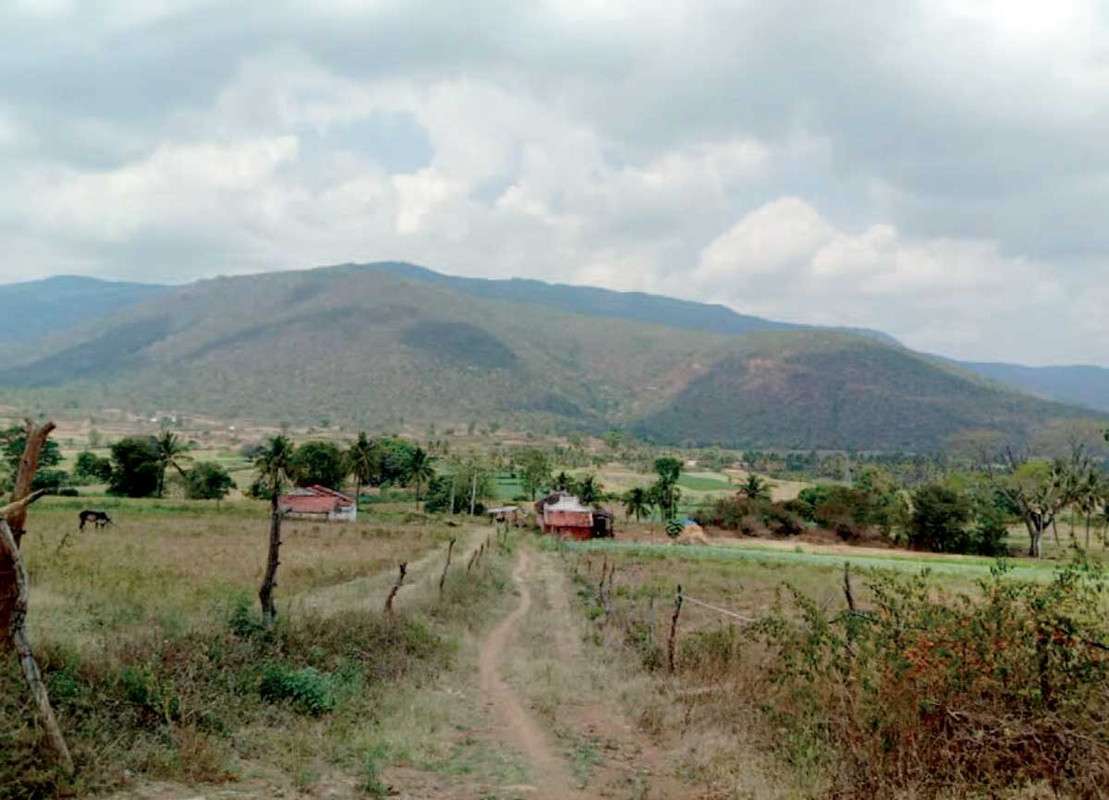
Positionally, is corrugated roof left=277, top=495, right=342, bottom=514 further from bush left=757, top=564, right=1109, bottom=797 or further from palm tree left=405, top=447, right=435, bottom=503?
bush left=757, top=564, right=1109, bottom=797

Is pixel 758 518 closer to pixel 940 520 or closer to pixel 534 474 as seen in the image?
pixel 940 520

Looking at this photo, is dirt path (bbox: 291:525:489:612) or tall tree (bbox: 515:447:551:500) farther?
tall tree (bbox: 515:447:551:500)

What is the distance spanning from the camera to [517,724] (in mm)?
13094

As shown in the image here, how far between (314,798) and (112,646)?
14.6ft

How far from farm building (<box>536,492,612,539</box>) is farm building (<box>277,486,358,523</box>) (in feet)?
70.1

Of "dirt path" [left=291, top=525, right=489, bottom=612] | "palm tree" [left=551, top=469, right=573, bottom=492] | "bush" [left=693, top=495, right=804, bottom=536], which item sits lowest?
"bush" [left=693, top=495, right=804, bottom=536]

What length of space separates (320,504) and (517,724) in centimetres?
7301

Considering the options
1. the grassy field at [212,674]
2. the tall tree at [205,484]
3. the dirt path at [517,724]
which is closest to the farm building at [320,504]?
the tall tree at [205,484]

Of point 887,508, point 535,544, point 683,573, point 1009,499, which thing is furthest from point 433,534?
point 1009,499

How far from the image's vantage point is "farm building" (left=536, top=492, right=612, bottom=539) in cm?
8862

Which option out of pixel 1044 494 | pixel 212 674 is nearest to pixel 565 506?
pixel 1044 494

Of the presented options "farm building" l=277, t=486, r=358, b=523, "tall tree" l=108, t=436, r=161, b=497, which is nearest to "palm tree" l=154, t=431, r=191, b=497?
"tall tree" l=108, t=436, r=161, b=497

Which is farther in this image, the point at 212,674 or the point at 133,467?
the point at 133,467

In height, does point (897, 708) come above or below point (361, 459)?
above
